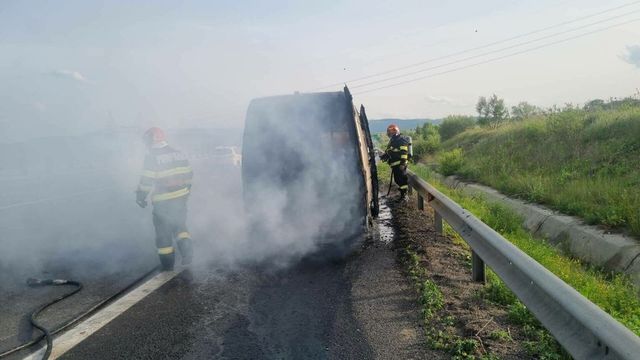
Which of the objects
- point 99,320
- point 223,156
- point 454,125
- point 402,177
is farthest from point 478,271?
point 454,125

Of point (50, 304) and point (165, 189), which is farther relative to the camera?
point (165, 189)

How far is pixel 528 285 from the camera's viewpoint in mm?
2973

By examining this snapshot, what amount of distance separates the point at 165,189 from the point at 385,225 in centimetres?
351

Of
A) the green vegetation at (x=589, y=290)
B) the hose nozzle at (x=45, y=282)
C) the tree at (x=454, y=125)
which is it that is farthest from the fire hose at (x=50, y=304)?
the tree at (x=454, y=125)

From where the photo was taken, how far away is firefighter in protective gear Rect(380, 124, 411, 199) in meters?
10.1

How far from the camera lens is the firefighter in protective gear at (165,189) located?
5758mm

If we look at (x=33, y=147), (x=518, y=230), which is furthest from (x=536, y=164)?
(x=33, y=147)

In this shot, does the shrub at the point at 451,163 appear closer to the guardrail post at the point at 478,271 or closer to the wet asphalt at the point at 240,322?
the guardrail post at the point at 478,271

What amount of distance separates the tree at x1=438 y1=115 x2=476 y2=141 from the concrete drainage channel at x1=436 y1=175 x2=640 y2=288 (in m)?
30.1

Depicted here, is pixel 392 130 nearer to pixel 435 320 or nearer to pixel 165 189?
pixel 165 189

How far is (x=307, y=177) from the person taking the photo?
6.16 m

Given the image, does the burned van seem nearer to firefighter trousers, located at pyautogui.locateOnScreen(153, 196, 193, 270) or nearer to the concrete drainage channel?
firefighter trousers, located at pyautogui.locateOnScreen(153, 196, 193, 270)

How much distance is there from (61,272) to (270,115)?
3.27 meters

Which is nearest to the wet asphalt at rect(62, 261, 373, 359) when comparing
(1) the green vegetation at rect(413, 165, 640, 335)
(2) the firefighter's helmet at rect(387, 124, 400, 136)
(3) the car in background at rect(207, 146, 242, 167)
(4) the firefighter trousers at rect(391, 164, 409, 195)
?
(1) the green vegetation at rect(413, 165, 640, 335)
